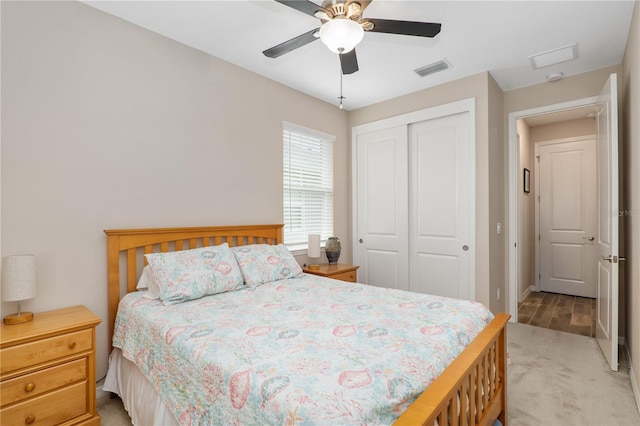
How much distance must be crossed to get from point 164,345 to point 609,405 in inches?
111

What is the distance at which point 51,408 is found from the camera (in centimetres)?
172

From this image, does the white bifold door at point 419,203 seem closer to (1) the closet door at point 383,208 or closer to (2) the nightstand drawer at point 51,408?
(1) the closet door at point 383,208

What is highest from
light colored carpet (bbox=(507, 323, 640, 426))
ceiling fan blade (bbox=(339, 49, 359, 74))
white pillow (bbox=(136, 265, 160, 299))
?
ceiling fan blade (bbox=(339, 49, 359, 74))

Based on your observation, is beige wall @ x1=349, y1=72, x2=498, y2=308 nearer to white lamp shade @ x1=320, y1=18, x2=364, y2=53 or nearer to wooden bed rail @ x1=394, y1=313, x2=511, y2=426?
wooden bed rail @ x1=394, y1=313, x2=511, y2=426

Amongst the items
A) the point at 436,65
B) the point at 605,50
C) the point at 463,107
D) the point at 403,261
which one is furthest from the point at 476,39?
the point at 403,261

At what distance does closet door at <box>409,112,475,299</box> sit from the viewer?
341 centimetres

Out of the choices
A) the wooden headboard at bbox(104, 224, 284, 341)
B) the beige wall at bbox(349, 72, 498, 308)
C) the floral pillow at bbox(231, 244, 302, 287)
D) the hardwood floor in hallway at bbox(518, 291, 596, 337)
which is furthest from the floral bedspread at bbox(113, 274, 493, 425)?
the hardwood floor in hallway at bbox(518, 291, 596, 337)

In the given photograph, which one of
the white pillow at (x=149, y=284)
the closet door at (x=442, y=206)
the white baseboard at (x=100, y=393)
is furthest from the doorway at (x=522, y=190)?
the white baseboard at (x=100, y=393)

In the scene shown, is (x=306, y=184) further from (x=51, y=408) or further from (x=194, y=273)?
(x=51, y=408)

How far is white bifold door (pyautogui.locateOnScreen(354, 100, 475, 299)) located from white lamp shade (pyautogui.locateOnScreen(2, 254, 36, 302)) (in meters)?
3.34

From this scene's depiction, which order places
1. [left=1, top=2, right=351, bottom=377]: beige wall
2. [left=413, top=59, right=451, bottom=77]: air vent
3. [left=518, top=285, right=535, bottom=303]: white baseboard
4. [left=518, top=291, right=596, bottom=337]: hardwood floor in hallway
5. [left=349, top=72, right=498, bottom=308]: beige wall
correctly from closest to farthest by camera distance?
[left=1, top=2, right=351, bottom=377]: beige wall → [left=413, top=59, right=451, bottom=77]: air vent → [left=349, top=72, right=498, bottom=308]: beige wall → [left=518, top=291, right=596, bottom=337]: hardwood floor in hallway → [left=518, top=285, right=535, bottom=303]: white baseboard

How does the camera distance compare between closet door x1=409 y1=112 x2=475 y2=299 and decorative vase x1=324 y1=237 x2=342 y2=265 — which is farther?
decorative vase x1=324 y1=237 x2=342 y2=265

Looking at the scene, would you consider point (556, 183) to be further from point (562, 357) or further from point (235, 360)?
point (235, 360)

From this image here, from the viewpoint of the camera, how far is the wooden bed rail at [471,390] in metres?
1.02
